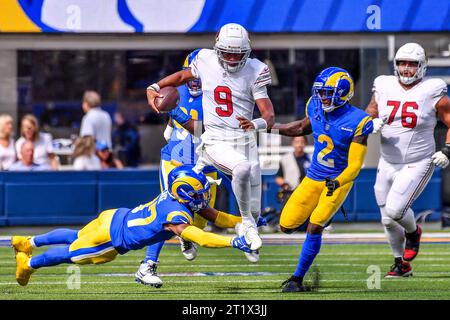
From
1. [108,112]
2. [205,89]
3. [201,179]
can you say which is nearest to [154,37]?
[108,112]

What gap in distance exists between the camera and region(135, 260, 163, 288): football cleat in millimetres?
8891

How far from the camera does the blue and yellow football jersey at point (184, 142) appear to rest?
959cm

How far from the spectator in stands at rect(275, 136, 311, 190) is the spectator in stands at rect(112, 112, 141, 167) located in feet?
7.08

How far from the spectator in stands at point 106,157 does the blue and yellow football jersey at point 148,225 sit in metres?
7.38

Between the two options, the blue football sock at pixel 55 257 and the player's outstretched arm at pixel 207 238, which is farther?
the blue football sock at pixel 55 257

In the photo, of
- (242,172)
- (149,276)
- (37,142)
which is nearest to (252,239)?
(242,172)

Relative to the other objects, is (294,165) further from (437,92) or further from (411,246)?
(437,92)

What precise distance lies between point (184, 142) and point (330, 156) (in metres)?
1.25

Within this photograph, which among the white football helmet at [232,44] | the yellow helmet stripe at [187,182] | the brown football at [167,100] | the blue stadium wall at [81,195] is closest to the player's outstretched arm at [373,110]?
the white football helmet at [232,44]

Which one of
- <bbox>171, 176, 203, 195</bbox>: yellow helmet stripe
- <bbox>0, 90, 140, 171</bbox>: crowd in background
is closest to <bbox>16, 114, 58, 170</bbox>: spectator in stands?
<bbox>0, 90, 140, 171</bbox>: crowd in background

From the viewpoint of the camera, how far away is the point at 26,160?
15.2 meters

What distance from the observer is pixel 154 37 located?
16.2m

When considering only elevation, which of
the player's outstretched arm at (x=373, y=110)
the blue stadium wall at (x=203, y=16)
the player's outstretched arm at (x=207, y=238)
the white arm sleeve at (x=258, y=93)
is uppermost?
the blue stadium wall at (x=203, y=16)

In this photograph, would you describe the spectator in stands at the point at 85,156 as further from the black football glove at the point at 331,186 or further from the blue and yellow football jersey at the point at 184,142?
the black football glove at the point at 331,186
